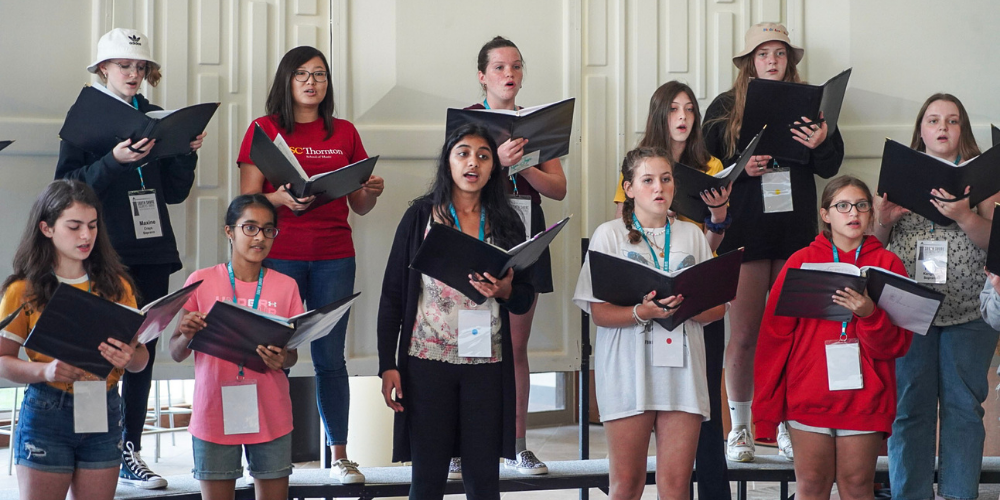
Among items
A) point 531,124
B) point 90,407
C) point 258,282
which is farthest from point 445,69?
point 90,407

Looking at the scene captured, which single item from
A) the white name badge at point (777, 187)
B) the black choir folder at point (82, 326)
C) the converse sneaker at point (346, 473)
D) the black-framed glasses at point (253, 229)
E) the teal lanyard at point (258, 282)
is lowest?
the converse sneaker at point (346, 473)

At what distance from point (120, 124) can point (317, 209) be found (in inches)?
28.2

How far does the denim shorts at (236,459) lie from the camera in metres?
2.69

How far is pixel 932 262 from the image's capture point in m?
3.16

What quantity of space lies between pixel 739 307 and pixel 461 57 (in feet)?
5.70

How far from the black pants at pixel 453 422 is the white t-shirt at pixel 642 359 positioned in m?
0.36

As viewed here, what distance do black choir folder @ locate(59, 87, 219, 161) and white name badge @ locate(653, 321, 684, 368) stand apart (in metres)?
1.71

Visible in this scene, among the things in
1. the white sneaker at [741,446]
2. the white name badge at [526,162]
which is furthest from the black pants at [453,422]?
the white sneaker at [741,446]

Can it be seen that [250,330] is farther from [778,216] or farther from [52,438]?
[778,216]

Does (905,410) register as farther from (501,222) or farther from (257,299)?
(257,299)

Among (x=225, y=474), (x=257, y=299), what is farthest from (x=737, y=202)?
(x=225, y=474)

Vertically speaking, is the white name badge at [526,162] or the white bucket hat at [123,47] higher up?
the white bucket hat at [123,47]

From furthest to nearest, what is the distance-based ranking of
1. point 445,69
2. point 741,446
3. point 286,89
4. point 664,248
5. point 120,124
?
point 445,69 → point 741,446 → point 286,89 → point 120,124 → point 664,248

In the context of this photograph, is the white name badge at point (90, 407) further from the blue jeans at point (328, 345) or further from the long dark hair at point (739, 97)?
the long dark hair at point (739, 97)
